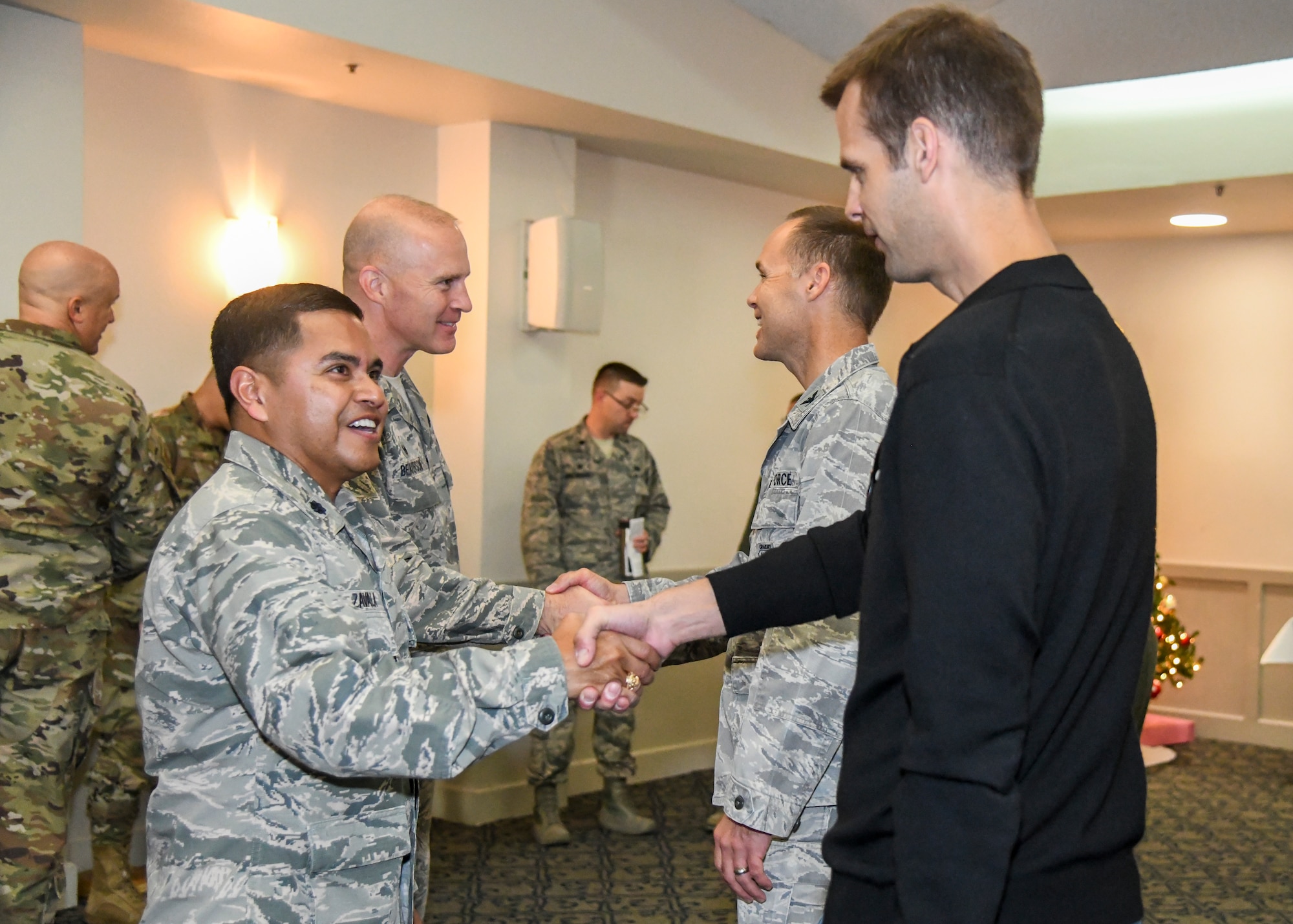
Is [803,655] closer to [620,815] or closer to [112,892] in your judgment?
[112,892]

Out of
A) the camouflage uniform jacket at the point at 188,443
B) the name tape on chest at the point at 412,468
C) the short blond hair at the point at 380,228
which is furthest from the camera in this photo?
the camouflage uniform jacket at the point at 188,443

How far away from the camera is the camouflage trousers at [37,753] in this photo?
3410 mm

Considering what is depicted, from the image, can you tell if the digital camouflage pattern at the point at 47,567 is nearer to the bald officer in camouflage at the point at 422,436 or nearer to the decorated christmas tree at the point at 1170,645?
the bald officer in camouflage at the point at 422,436

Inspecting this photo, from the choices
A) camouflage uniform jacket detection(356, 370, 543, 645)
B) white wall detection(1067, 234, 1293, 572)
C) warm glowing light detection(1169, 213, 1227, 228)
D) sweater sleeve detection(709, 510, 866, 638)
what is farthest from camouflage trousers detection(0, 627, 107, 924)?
white wall detection(1067, 234, 1293, 572)

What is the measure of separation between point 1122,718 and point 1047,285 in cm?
48

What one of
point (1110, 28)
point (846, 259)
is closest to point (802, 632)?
point (846, 259)

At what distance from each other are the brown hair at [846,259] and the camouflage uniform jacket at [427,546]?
2.89ft

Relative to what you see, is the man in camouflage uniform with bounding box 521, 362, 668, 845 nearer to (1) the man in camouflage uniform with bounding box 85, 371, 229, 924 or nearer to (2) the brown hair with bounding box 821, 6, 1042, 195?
(1) the man in camouflage uniform with bounding box 85, 371, 229, 924

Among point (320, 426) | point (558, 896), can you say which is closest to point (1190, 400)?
point (558, 896)

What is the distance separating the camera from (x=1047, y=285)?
1.32 m

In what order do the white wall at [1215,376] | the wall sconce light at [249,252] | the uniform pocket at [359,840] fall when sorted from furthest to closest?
the white wall at [1215,376] → the wall sconce light at [249,252] → the uniform pocket at [359,840]

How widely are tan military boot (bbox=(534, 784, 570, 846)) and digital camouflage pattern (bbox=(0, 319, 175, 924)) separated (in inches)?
83.7

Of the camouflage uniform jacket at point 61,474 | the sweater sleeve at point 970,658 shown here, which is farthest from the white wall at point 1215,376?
the sweater sleeve at point 970,658

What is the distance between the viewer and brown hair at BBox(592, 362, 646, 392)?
5707 mm
